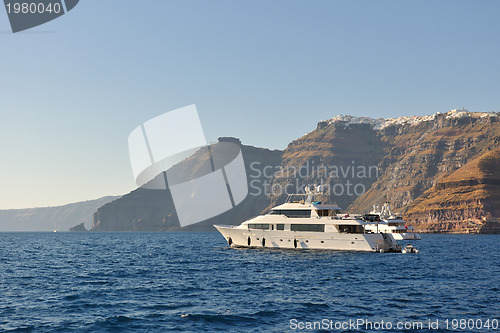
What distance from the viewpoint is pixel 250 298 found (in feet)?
100.0

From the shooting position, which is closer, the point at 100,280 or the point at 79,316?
the point at 79,316

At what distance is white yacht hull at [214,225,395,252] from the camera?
59750mm

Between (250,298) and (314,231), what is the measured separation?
103 ft

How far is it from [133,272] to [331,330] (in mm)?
26779

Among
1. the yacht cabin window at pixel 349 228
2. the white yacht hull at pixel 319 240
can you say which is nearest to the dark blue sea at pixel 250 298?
the white yacht hull at pixel 319 240

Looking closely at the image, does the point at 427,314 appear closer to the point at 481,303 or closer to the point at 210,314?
the point at 481,303

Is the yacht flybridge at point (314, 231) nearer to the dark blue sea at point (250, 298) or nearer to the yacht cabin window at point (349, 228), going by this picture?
the yacht cabin window at point (349, 228)

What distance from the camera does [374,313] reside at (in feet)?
86.3

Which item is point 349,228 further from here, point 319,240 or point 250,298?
point 250,298

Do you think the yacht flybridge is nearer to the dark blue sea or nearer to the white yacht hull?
the white yacht hull

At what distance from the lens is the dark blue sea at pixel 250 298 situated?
2345cm

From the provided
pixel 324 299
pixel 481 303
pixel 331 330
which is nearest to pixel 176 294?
pixel 324 299

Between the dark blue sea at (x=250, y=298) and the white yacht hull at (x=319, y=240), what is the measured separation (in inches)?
391

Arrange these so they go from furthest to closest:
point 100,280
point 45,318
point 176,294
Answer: point 100,280 < point 176,294 < point 45,318
